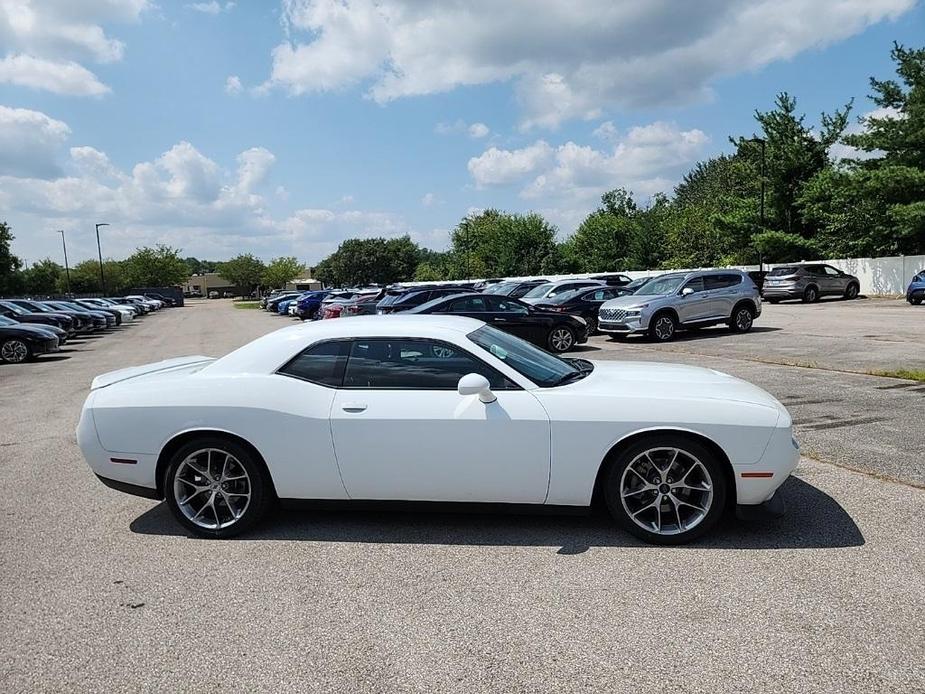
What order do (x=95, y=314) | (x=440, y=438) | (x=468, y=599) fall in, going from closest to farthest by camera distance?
(x=468, y=599) → (x=440, y=438) → (x=95, y=314)

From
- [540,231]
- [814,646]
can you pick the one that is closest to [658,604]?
[814,646]

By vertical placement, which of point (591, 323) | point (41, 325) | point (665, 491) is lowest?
point (591, 323)

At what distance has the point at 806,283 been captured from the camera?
97.0 feet

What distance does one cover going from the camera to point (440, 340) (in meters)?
4.45

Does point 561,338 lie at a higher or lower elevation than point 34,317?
lower

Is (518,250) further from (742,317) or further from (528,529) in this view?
(528,529)

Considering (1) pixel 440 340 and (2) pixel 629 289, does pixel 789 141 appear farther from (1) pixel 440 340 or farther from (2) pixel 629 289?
(1) pixel 440 340

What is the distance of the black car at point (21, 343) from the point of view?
1742cm

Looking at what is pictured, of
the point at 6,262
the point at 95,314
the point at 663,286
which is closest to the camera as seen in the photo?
the point at 663,286

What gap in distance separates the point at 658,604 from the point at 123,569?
3.04 m

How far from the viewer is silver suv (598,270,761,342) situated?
16.8m

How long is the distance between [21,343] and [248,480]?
1642 centimetres

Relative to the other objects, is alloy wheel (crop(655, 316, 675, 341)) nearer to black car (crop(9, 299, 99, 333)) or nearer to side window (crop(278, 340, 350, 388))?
side window (crop(278, 340, 350, 388))

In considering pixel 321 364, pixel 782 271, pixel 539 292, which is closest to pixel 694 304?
pixel 539 292
